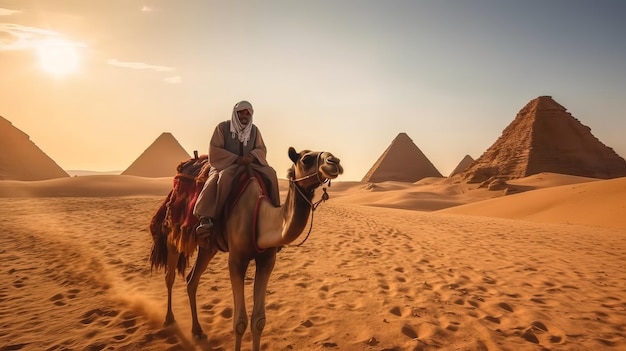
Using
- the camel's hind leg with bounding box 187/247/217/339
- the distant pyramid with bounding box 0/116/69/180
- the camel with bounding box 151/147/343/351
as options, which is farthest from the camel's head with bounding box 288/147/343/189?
the distant pyramid with bounding box 0/116/69/180

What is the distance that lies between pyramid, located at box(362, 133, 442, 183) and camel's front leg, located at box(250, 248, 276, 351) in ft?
282

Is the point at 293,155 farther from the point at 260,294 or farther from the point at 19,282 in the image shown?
the point at 19,282

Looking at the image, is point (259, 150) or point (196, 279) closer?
point (259, 150)

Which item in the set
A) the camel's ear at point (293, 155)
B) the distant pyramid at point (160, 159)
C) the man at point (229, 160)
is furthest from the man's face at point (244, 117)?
the distant pyramid at point (160, 159)

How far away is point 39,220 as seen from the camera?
1329 centimetres

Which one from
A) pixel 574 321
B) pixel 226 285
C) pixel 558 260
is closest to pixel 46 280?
pixel 226 285

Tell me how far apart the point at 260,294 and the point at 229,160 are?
138 cm

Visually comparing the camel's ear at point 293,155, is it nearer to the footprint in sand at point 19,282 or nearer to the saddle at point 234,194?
the saddle at point 234,194

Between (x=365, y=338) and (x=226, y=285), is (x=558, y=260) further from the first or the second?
(x=226, y=285)

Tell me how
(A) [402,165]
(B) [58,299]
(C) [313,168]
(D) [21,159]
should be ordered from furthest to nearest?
(A) [402,165] → (D) [21,159] → (B) [58,299] → (C) [313,168]

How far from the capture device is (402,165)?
9081 cm

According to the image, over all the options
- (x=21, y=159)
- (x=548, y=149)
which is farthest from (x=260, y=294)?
(x=21, y=159)

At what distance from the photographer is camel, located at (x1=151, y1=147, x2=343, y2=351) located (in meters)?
2.66

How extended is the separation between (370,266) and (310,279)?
1.52 m
